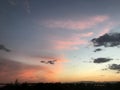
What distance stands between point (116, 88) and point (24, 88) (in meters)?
28.2

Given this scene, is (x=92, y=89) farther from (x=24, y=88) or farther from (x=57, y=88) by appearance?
(x=24, y=88)

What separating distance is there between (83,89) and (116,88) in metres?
10.2

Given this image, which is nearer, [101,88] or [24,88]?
[24,88]

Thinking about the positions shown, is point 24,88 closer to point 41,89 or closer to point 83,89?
point 41,89

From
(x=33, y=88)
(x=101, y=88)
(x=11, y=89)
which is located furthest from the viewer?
(x=101, y=88)

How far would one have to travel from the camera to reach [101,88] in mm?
77125

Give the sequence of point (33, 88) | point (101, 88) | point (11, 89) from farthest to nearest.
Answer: point (101, 88) < point (11, 89) < point (33, 88)

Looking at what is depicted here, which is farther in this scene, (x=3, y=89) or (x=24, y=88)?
(x=3, y=89)

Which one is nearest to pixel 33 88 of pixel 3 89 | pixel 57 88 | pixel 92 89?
pixel 57 88

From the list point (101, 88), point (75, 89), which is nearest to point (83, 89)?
point (75, 89)

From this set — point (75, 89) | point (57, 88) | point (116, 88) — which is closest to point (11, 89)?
point (57, 88)

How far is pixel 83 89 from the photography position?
Answer: 7356cm

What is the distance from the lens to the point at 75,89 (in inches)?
2889

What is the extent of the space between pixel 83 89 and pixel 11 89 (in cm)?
2174
